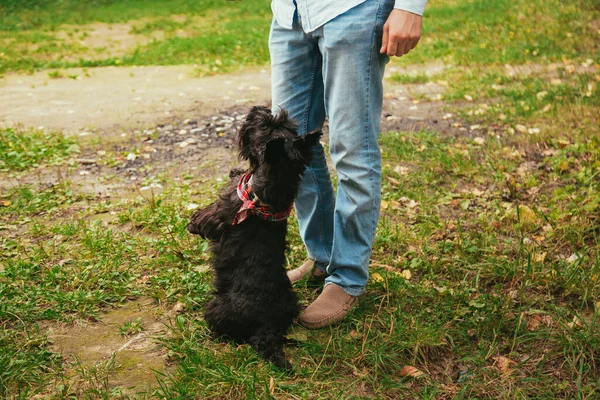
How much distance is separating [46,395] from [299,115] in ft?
5.75

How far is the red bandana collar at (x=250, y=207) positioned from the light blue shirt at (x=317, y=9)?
2.48ft

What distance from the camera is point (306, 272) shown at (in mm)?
3393

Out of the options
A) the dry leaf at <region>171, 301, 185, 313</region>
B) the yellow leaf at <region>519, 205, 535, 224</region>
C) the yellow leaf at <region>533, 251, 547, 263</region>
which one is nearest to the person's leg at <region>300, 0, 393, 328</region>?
the dry leaf at <region>171, 301, 185, 313</region>

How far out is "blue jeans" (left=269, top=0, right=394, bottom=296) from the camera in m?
2.56

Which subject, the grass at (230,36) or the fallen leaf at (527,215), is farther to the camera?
the grass at (230,36)

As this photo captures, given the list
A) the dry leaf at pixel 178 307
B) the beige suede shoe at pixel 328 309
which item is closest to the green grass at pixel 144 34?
the dry leaf at pixel 178 307

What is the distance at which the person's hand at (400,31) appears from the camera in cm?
243

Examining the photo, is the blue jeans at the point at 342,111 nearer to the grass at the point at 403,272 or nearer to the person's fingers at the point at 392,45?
the person's fingers at the point at 392,45

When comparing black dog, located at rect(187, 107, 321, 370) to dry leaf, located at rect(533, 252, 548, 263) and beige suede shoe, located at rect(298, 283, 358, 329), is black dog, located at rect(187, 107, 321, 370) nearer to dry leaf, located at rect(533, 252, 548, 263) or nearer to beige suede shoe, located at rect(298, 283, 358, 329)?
beige suede shoe, located at rect(298, 283, 358, 329)

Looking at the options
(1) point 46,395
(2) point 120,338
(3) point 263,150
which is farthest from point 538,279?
(1) point 46,395

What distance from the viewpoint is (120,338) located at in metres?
2.90

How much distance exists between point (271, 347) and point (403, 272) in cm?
114

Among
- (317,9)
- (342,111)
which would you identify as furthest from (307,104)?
(317,9)

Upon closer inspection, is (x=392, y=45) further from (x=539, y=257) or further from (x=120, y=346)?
(x=120, y=346)
